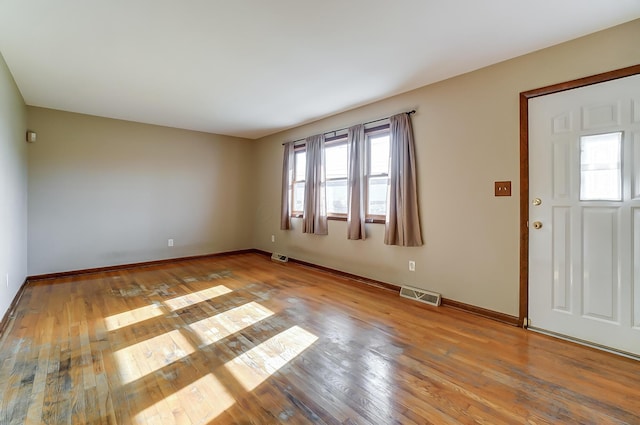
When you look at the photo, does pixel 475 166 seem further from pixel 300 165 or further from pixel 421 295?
pixel 300 165

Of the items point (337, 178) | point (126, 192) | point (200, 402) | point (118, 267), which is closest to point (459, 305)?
point (337, 178)

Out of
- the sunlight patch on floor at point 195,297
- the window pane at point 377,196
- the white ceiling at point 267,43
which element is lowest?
the sunlight patch on floor at point 195,297

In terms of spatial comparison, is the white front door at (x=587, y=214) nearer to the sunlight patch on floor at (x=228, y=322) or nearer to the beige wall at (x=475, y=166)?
the beige wall at (x=475, y=166)

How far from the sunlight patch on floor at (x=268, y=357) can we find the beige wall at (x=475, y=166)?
1685 millimetres

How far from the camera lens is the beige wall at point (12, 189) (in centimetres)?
264

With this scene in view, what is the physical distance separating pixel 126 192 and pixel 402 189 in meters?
4.43

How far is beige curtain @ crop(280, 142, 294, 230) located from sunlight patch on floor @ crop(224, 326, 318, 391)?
2.92m

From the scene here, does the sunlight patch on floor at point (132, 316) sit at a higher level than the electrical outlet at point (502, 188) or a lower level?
lower

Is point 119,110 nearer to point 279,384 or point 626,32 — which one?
point 279,384

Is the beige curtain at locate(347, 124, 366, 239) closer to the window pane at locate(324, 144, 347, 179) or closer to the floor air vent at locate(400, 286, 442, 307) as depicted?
the window pane at locate(324, 144, 347, 179)

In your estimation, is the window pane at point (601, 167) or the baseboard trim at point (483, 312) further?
the baseboard trim at point (483, 312)

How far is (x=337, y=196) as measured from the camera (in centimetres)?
449

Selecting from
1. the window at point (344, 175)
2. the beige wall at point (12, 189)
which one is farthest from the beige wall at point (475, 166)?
the beige wall at point (12, 189)

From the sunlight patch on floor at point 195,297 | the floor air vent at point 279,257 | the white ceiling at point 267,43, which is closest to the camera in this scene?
the white ceiling at point 267,43
